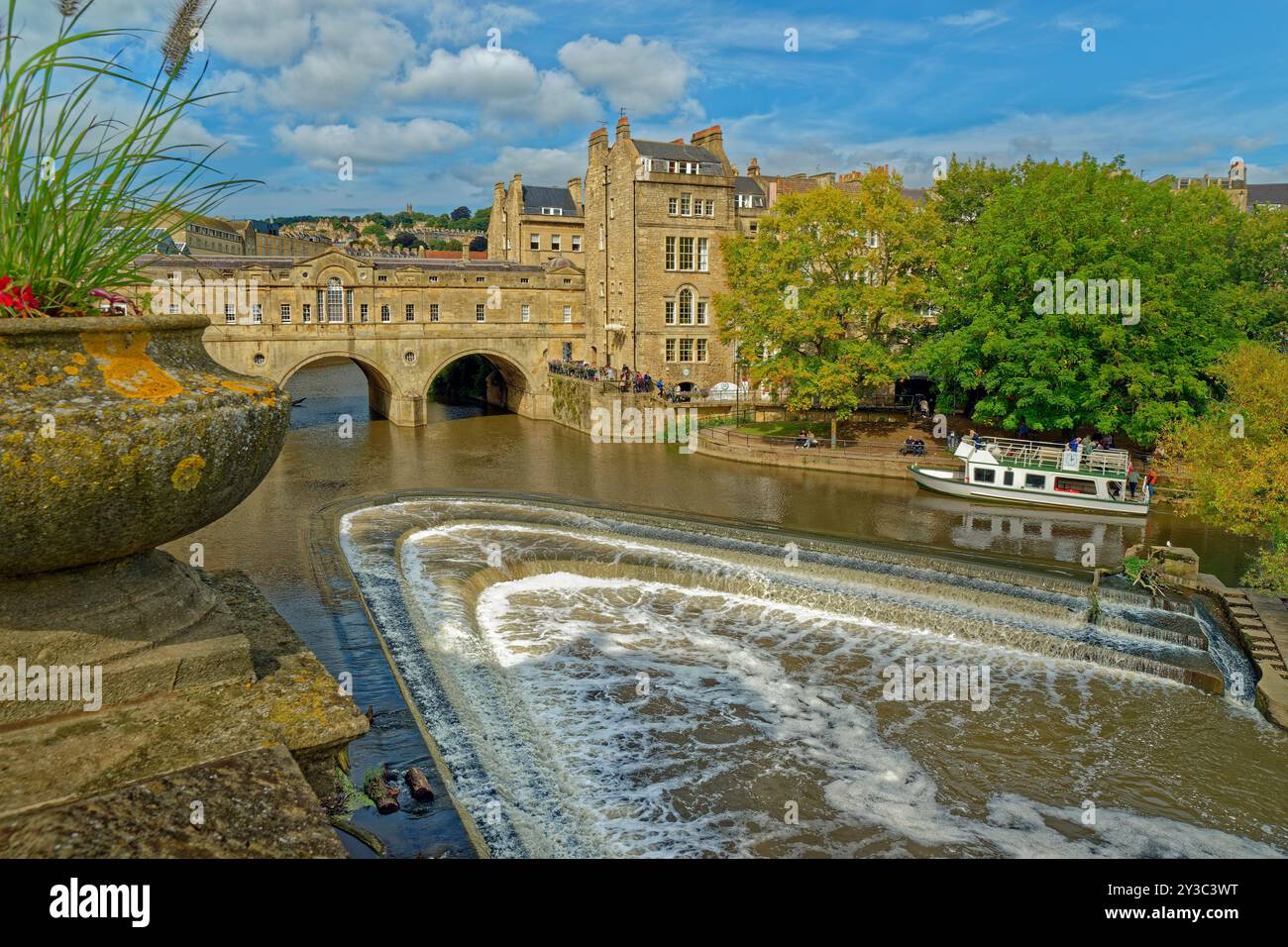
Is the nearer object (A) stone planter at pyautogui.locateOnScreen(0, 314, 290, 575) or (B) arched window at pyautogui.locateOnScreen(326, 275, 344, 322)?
(A) stone planter at pyautogui.locateOnScreen(0, 314, 290, 575)

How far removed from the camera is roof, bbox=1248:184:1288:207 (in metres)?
87.6

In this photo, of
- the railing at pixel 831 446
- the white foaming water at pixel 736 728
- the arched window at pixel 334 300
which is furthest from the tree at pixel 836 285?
the arched window at pixel 334 300

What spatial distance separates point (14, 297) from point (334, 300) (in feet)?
159

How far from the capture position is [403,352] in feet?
173

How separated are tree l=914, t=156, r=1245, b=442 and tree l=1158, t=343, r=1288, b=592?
9.36 m

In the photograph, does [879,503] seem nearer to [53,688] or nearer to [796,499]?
[796,499]

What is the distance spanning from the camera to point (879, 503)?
3275cm

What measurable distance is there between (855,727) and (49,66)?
45.4ft

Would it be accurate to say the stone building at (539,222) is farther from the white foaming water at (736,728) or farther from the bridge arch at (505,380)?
the white foaming water at (736,728)
